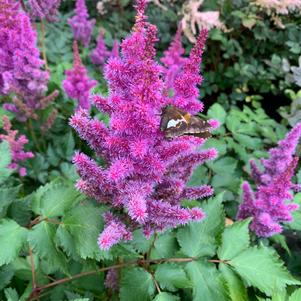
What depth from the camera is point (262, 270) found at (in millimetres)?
1501

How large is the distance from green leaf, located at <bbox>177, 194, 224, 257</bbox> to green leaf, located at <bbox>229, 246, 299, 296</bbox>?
0.35 feet

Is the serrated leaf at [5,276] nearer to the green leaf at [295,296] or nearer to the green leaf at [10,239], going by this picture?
the green leaf at [10,239]

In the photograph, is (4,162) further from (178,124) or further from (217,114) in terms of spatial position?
(217,114)

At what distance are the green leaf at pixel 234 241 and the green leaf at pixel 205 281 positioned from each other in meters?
0.07

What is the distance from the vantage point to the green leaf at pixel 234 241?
1555mm

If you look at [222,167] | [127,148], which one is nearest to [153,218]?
[127,148]

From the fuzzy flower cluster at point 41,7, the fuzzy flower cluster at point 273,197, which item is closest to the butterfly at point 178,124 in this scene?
the fuzzy flower cluster at point 273,197

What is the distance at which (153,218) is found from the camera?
139cm

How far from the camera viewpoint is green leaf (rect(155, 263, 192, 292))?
1.49 m

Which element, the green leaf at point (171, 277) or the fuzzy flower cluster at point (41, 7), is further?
the fuzzy flower cluster at point (41, 7)

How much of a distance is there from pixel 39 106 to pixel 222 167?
3.82 feet

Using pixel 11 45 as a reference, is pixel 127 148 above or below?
above

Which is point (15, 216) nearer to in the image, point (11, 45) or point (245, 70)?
point (11, 45)

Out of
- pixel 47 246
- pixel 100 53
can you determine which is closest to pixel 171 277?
pixel 47 246
